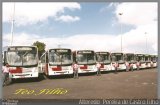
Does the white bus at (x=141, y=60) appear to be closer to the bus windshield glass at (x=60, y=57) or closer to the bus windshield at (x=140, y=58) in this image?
the bus windshield at (x=140, y=58)

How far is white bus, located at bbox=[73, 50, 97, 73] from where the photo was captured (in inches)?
1086

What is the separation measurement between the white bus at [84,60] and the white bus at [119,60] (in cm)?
640

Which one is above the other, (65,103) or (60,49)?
(60,49)

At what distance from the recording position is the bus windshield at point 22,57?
2148cm

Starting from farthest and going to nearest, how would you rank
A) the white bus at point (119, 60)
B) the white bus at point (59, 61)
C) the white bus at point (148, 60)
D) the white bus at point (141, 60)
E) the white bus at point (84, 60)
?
the white bus at point (148, 60), the white bus at point (141, 60), the white bus at point (119, 60), the white bus at point (84, 60), the white bus at point (59, 61)

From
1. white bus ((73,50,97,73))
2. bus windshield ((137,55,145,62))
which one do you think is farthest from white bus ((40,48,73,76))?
bus windshield ((137,55,145,62))

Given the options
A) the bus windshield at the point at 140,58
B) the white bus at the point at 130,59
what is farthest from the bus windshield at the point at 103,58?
the bus windshield at the point at 140,58

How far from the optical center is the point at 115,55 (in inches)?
1352

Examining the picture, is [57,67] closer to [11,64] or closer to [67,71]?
[67,71]

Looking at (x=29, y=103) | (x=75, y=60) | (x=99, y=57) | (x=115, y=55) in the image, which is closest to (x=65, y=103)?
(x=29, y=103)

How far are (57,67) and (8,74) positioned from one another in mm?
4956

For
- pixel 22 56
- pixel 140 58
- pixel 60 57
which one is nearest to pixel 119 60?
pixel 140 58

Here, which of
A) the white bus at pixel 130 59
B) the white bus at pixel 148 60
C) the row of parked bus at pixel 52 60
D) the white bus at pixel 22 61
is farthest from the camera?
the white bus at pixel 148 60

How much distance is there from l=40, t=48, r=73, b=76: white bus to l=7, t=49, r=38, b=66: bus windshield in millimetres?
2607
